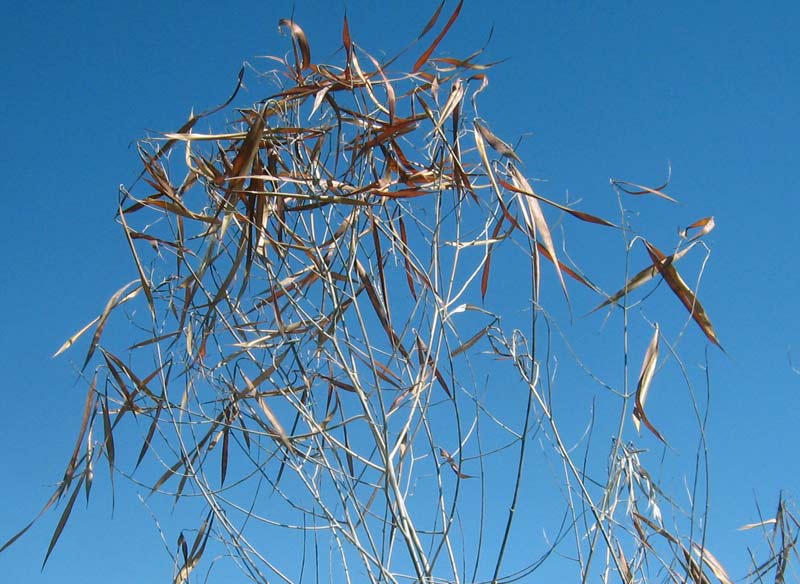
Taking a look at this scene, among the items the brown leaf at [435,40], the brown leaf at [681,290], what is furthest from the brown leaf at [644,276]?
the brown leaf at [435,40]

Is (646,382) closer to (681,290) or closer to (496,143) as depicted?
(681,290)

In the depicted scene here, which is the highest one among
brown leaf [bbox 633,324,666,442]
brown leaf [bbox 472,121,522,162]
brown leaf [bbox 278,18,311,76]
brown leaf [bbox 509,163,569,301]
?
brown leaf [bbox 278,18,311,76]

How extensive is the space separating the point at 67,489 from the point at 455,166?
0.82 meters

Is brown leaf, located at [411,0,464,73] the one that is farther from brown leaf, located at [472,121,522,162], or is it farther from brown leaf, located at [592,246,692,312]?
brown leaf, located at [592,246,692,312]

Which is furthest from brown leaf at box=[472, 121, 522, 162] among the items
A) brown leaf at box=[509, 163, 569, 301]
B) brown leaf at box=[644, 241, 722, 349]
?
brown leaf at box=[644, 241, 722, 349]

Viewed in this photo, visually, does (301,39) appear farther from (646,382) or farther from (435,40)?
(646,382)

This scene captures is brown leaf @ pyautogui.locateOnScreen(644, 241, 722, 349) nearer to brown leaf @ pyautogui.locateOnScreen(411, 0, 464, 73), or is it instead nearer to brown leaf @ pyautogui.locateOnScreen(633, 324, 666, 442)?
brown leaf @ pyautogui.locateOnScreen(633, 324, 666, 442)

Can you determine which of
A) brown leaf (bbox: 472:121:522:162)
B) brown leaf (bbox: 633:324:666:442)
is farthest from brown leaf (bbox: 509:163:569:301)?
brown leaf (bbox: 633:324:666:442)

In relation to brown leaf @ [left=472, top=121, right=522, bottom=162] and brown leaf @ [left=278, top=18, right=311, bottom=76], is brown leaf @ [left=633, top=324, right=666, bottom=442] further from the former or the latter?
brown leaf @ [left=278, top=18, right=311, bottom=76]

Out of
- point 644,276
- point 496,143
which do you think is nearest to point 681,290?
point 644,276

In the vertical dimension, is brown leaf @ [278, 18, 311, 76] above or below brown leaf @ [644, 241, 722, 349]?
above

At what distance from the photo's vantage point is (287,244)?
1.26 metres

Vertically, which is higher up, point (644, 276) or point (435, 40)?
point (435, 40)

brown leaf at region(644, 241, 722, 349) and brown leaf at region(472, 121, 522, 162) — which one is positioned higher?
brown leaf at region(472, 121, 522, 162)
